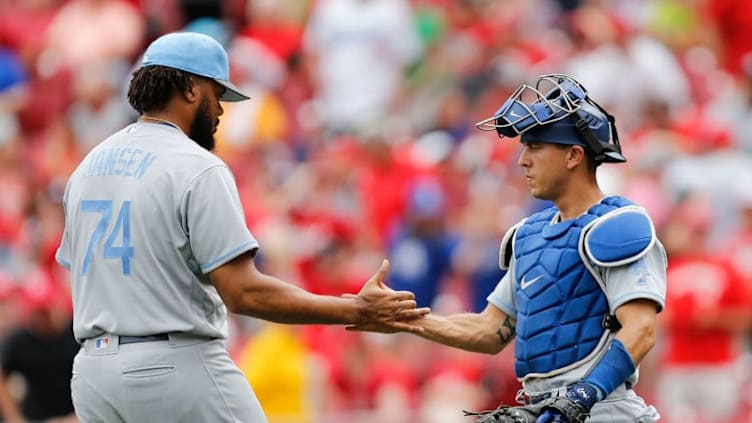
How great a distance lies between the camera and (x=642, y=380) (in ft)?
37.9

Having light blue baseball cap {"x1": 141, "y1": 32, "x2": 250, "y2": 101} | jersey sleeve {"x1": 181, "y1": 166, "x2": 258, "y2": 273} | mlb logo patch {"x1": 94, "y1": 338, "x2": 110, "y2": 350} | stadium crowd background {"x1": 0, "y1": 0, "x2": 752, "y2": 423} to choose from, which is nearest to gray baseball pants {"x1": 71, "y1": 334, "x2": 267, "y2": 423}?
mlb logo patch {"x1": 94, "y1": 338, "x2": 110, "y2": 350}

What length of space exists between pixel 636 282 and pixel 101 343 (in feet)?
6.93

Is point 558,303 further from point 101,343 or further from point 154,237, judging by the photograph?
point 101,343

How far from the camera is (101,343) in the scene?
20.4ft

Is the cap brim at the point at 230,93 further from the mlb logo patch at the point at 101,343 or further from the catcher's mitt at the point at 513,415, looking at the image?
the catcher's mitt at the point at 513,415

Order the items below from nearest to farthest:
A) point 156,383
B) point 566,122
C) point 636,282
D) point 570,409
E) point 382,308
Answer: point 570,409
point 636,282
point 156,383
point 566,122
point 382,308

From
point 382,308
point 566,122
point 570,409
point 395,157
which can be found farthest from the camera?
point 395,157

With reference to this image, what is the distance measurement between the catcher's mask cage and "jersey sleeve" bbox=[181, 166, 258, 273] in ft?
3.77

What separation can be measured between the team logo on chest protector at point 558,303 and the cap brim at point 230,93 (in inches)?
53.6

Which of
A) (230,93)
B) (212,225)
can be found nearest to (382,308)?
(212,225)

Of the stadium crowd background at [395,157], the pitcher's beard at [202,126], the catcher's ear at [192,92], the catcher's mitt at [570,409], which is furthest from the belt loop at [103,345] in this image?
the stadium crowd background at [395,157]

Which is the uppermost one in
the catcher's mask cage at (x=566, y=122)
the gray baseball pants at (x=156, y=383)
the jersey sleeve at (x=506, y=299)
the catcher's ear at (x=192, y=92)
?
the catcher's mask cage at (x=566, y=122)

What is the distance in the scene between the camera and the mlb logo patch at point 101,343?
6.21 m

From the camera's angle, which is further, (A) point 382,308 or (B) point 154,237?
(A) point 382,308
